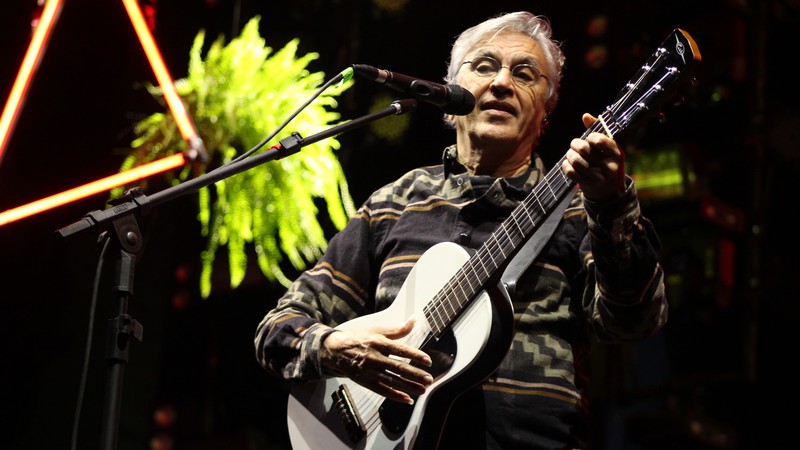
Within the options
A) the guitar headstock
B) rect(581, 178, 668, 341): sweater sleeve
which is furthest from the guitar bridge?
the guitar headstock

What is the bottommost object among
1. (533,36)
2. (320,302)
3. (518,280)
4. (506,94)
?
(518,280)

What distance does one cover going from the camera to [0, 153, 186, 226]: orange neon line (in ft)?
11.6

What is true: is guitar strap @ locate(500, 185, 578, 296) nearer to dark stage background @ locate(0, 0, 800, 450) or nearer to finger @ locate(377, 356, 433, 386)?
finger @ locate(377, 356, 433, 386)

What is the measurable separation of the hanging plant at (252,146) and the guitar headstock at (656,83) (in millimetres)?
2461

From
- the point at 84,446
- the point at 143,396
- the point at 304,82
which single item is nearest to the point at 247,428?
the point at 143,396

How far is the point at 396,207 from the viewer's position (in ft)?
8.54

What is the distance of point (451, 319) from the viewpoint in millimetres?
2150

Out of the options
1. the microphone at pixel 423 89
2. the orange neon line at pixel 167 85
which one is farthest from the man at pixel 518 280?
the orange neon line at pixel 167 85

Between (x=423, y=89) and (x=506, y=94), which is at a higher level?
(x=506, y=94)

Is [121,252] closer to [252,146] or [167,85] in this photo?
[167,85]

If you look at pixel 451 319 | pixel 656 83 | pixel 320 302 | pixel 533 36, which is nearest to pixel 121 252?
pixel 320 302

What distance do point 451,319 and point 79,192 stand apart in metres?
2.09

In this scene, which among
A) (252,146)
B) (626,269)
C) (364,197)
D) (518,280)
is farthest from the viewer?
(364,197)

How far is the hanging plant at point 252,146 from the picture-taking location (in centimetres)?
434
